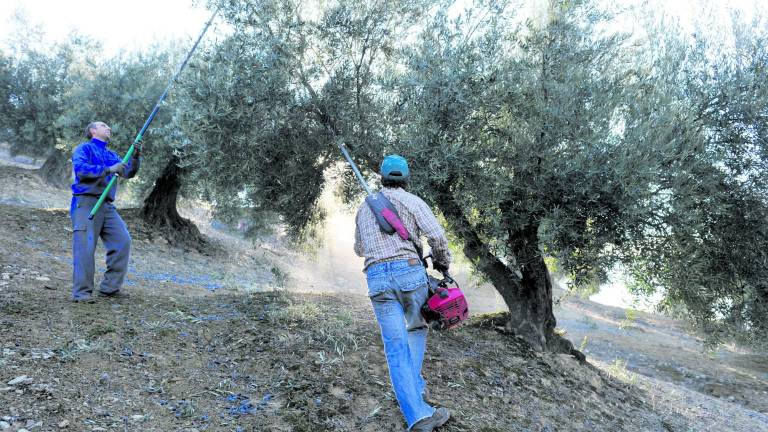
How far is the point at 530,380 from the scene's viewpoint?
6.97 metres

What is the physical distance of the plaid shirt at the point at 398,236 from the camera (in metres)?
4.51

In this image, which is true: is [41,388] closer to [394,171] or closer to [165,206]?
[394,171]

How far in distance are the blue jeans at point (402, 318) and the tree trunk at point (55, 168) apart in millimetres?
26788

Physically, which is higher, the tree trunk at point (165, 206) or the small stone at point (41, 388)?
the tree trunk at point (165, 206)

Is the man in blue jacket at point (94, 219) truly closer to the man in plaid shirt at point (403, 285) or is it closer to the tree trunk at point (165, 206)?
the man in plaid shirt at point (403, 285)

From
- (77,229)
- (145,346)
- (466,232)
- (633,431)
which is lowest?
(633,431)

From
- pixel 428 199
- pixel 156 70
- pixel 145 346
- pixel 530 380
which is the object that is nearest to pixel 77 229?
pixel 145 346

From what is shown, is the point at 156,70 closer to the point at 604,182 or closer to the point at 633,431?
the point at 604,182

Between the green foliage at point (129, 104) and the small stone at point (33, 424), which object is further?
the green foliage at point (129, 104)

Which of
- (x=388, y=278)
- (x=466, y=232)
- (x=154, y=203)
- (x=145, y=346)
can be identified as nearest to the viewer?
(x=388, y=278)

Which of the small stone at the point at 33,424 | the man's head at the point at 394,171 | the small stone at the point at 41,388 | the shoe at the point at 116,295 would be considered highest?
the man's head at the point at 394,171

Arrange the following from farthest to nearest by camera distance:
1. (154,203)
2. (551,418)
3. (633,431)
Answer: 1. (154,203)
2. (633,431)
3. (551,418)

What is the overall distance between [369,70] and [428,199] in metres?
2.49

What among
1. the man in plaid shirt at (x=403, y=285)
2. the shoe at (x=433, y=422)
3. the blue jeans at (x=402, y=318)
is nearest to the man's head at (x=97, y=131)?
the man in plaid shirt at (x=403, y=285)
